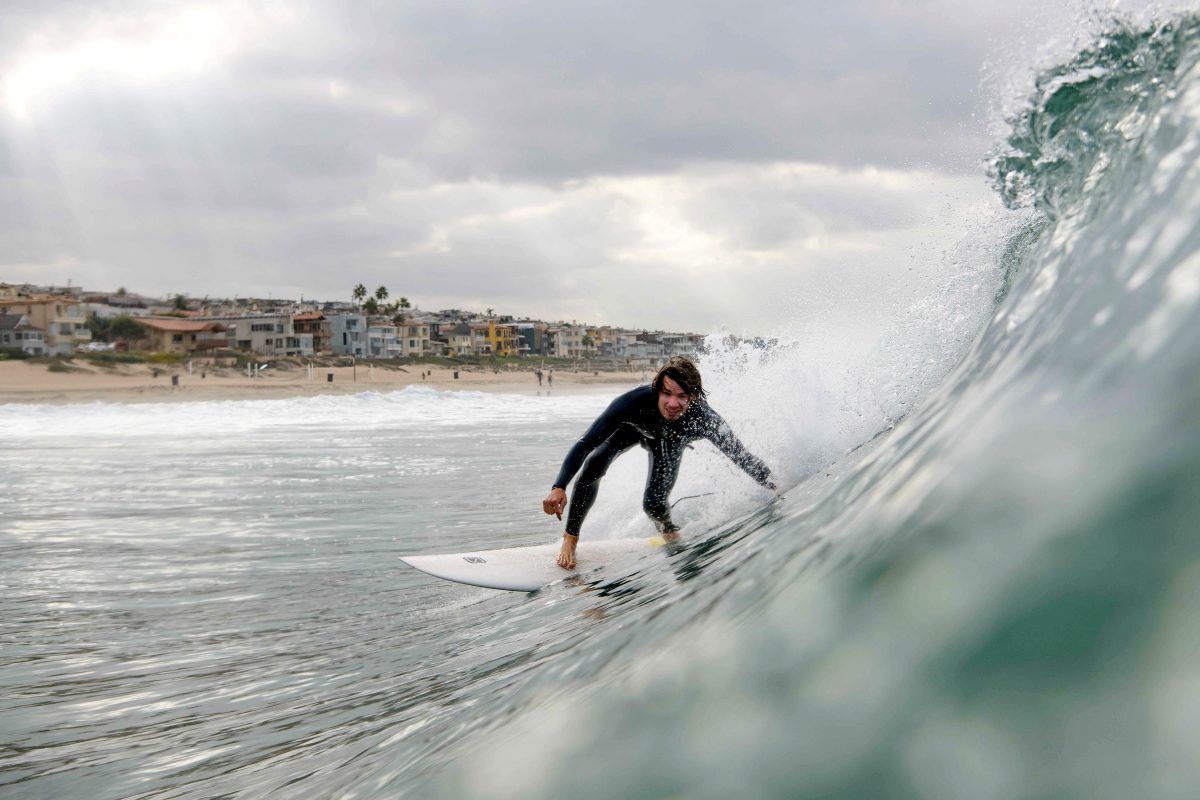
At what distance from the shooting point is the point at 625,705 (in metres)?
1.71

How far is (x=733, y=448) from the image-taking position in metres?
5.65

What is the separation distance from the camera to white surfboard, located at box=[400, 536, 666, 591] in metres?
5.61

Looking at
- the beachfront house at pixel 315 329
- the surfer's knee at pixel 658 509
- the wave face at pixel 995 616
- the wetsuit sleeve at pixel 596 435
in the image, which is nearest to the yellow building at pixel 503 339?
the beachfront house at pixel 315 329

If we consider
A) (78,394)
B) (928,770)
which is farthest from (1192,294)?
(78,394)

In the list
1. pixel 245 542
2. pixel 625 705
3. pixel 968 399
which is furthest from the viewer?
pixel 245 542

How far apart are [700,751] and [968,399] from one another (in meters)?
1.04

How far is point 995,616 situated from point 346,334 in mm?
102181

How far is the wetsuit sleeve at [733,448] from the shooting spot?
5543 mm

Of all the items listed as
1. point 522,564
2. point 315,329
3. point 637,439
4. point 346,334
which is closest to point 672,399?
point 637,439

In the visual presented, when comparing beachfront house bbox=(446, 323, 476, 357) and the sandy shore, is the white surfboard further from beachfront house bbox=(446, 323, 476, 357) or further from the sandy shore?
beachfront house bbox=(446, 323, 476, 357)

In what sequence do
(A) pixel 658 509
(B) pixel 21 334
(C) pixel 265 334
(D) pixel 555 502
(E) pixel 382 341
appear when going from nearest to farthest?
(D) pixel 555 502
(A) pixel 658 509
(B) pixel 21 334
(C) pixel 265 334
(E) pixel 382 341

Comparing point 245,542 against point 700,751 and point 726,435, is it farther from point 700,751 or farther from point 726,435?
point 700,751

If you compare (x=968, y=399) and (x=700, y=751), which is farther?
(x=968, y=399)

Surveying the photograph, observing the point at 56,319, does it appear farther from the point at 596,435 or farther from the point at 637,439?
the point at 596,435
